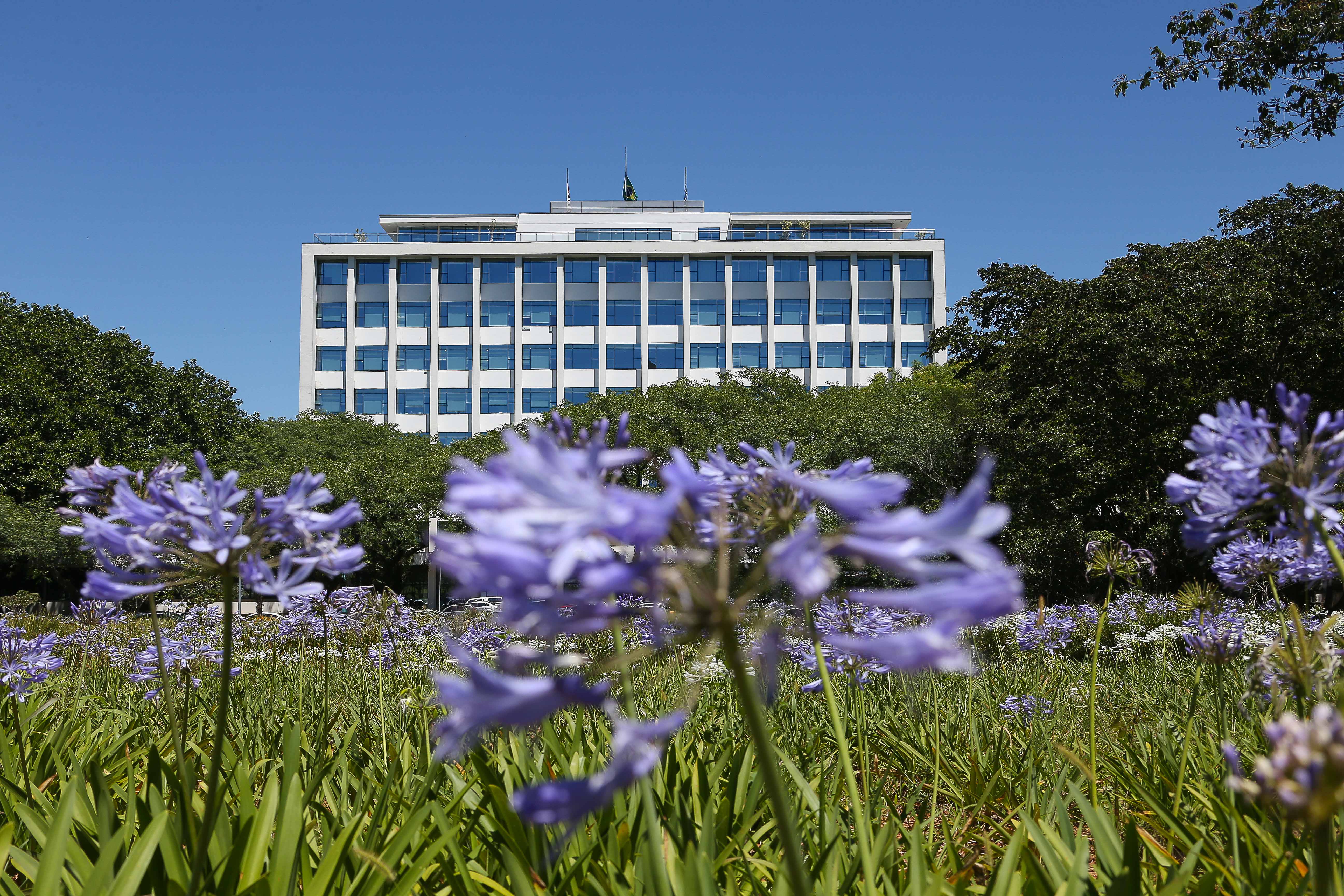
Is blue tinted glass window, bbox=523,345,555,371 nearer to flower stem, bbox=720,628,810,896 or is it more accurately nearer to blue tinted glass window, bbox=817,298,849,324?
blue tinted glass window, bbox=817,298,849,324

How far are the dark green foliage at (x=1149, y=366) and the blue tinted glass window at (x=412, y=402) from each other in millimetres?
41044

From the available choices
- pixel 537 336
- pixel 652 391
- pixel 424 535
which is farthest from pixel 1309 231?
pixel 537 336

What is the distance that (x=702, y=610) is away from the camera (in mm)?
928

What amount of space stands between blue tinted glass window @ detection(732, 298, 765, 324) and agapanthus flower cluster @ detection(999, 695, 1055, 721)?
5198 centimetres

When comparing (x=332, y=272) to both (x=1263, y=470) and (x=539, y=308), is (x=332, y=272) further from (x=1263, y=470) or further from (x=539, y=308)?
(x=1263, y=470)

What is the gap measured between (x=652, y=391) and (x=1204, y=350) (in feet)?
72.7

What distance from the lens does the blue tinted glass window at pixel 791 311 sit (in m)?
56.5

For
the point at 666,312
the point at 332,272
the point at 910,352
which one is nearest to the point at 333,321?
the point at 332,272

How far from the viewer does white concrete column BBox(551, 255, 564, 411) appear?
183 ft

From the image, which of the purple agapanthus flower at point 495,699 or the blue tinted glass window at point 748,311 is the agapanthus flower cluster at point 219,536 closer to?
the purple agapanthus flower at point 495,699

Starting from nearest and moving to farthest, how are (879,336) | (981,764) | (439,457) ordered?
(981,764), (439,457), (879,336)

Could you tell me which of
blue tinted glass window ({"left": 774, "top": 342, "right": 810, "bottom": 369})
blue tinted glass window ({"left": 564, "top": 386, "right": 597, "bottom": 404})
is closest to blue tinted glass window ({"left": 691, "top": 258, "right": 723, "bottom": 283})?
blue tinted glass window ({"left": 774, "top": 342, "right": 810, "bottom": 369})

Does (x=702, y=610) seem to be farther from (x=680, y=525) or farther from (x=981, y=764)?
(x=981, y=764)

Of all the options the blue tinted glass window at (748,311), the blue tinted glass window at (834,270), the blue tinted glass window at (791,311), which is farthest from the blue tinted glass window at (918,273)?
the blue tinted glass window at (748,311)
